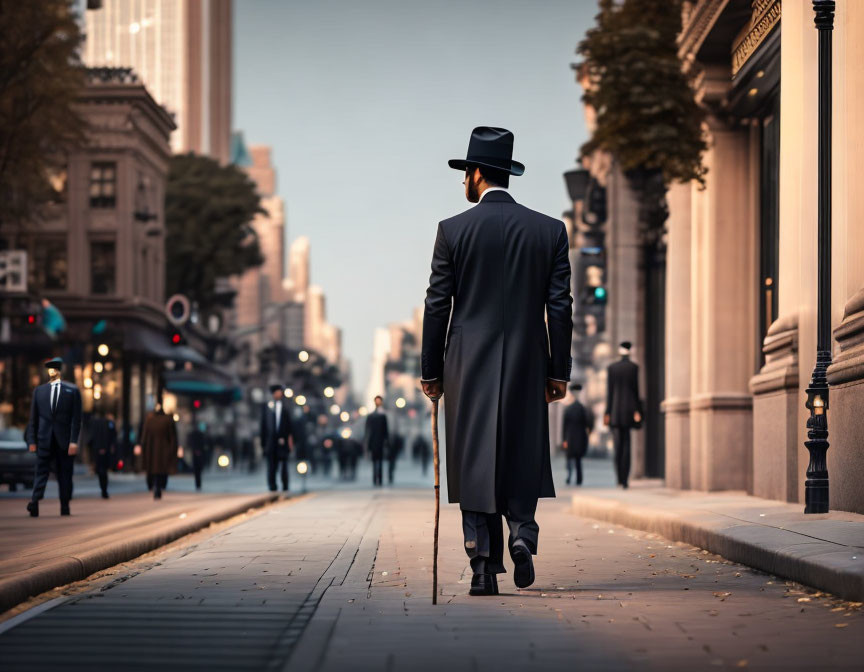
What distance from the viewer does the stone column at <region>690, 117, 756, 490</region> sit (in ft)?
65.0

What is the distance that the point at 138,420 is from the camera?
195 ft

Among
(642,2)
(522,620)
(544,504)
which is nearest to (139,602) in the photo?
(522,620)

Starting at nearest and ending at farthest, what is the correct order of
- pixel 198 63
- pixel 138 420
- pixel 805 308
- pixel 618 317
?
pixel 805 308 < pixel 618 317 < pixel 138 420 < pixel 198 63

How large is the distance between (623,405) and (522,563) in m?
15.5

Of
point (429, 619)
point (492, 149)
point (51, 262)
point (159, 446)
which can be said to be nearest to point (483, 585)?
point (429, 619)

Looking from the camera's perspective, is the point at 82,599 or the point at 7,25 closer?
the point at 82,599

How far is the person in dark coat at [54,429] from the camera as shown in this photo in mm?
18312

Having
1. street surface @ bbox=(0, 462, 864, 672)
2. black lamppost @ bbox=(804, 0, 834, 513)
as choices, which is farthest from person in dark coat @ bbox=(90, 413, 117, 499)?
street surface @ bbox=(0, 462, 864, 672)

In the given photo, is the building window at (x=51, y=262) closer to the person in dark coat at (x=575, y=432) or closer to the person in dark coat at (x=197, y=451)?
the person in dark coat at (x=197, y=451)

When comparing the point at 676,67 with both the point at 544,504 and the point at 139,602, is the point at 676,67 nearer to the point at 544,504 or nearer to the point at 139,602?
the point at 544,504

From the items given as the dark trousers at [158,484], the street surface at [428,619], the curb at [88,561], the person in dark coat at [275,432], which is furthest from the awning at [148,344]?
the street surface at [428,619]

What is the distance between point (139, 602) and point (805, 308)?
836 cm

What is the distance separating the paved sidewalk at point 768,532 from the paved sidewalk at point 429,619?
0.12 metres

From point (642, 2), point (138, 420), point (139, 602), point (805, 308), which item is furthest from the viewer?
point (138, 420)
